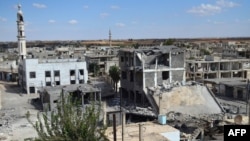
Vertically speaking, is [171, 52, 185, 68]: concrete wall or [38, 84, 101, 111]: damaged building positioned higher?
[171, 52, 185, 68]: concrete wall

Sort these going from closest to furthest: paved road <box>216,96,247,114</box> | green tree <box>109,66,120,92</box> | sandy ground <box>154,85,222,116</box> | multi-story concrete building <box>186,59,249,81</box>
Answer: sandy ground <box>154,85,222,116</box>
paved road <box>216,96,247,114</box>
green tree <box>109,66,120,92</box>
multi-story concrete building <box>186,59,249,81</box>

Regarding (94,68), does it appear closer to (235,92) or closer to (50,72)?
(50,72)

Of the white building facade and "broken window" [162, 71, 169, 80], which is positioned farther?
the white building facade

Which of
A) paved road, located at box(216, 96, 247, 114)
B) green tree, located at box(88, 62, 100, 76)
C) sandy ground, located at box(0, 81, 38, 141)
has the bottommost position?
sandy ground, located at box(0, 81, 38, 141)

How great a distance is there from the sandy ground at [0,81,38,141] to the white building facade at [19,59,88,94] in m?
2.47

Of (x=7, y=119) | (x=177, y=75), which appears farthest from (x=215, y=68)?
(x=7, y=119)

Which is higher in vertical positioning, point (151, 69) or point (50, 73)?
point (151, 69)

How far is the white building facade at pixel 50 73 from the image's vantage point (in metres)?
Answer: 52.1

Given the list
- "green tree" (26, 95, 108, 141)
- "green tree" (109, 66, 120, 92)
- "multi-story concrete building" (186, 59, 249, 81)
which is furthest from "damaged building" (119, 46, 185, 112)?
"green tree" (26, 95, 108, 141)

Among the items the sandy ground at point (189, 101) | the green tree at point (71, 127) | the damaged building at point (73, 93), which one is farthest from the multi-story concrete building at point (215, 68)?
the green tree at point (71, 127)

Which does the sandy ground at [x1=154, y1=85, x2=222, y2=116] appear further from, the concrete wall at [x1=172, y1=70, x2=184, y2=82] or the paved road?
the concrete wall at [x1=172, y1=70, x2=184, y2=82]

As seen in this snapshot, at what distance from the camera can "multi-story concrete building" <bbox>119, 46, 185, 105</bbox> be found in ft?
137

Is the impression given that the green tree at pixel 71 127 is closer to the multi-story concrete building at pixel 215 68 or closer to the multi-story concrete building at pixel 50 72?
the multi-story concrete building at pixel 50 72

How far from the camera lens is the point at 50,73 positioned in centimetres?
5281
